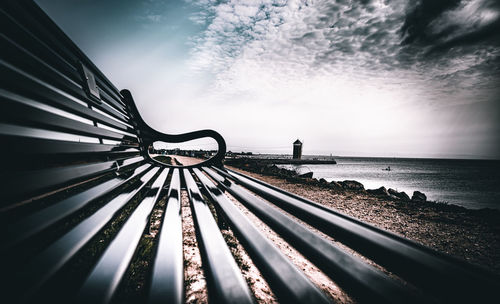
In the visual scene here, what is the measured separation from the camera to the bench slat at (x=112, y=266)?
12.8 inches

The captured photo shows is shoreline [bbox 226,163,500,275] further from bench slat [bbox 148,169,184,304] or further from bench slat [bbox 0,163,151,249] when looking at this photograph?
bench slat [bbox 0,163,151,249]

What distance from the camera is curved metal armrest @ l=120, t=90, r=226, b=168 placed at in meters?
1.98

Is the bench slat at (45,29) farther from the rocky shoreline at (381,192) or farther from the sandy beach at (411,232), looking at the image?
the rocky shoreline at (381,192)

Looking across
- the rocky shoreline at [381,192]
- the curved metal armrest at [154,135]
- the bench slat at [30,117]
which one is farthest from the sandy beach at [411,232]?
the bench slat at [30,117]

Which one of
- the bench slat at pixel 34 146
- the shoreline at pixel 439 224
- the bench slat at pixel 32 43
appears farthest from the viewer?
the shoreline at pixel 439 224

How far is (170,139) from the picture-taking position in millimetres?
2230

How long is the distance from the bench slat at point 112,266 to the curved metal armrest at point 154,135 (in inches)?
65.5

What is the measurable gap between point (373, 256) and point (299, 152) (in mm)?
59890

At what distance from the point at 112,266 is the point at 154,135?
1957 millimetres

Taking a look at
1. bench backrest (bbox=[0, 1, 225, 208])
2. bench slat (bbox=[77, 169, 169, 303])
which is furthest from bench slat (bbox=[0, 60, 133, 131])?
bench slat (bbox=[77, 169, 169, 303])

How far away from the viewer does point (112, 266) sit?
0.39 metres

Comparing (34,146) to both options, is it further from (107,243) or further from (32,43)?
(32,43)

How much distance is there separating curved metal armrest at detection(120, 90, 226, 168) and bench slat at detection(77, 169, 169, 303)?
5.46ft

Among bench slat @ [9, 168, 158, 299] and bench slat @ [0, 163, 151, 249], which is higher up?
bench slat @ [0, 163, 151, 249]
